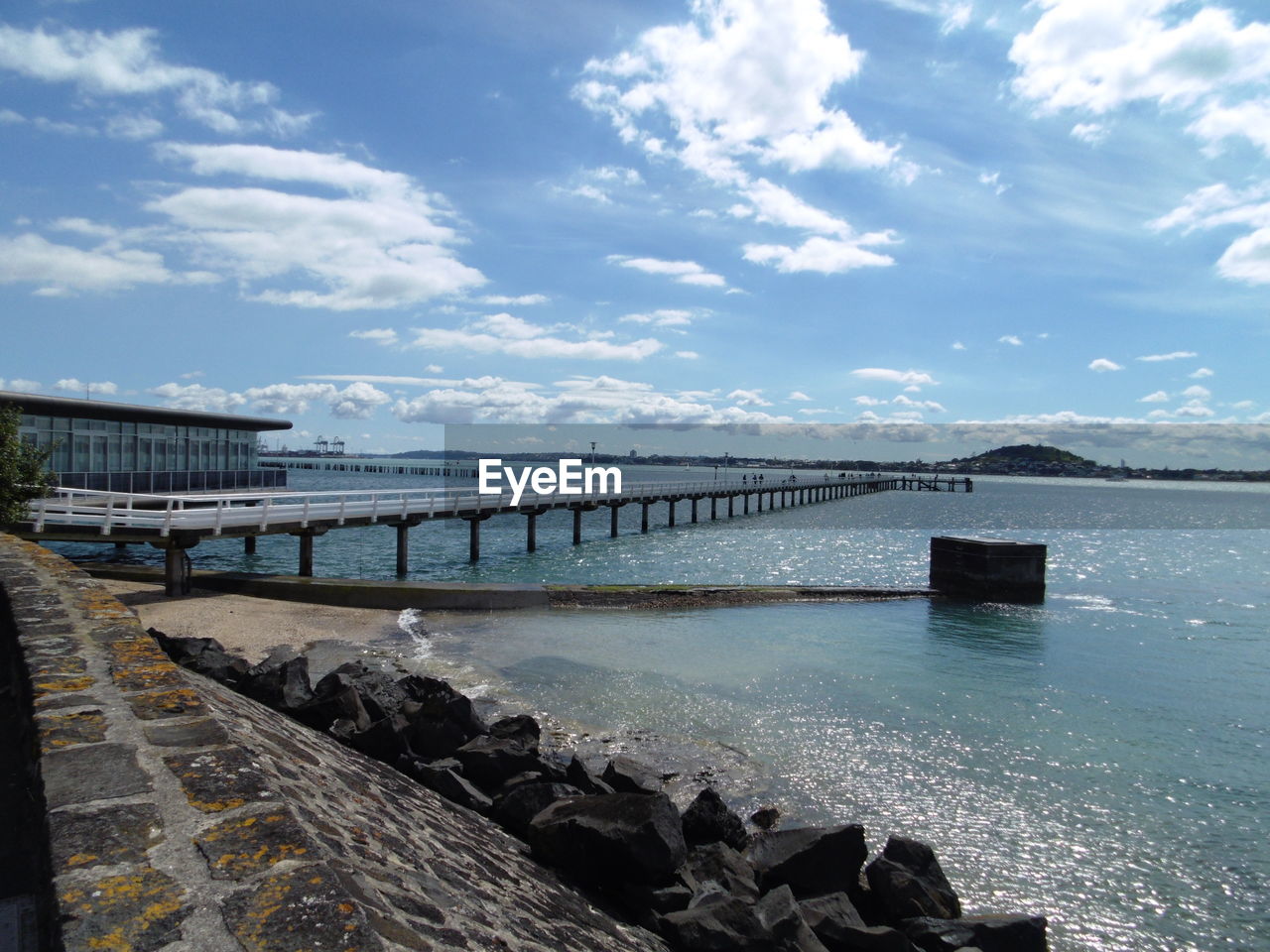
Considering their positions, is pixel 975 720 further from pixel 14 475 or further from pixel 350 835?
pixel 14 475

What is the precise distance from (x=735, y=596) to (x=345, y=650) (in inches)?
489

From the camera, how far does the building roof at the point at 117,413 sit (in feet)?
88.7

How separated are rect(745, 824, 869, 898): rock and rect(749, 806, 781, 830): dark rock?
1.56 m

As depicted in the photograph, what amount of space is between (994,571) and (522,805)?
24521 millimetres

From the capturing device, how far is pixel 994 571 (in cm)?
2730

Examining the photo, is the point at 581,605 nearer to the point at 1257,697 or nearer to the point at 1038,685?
the point at 1038,685

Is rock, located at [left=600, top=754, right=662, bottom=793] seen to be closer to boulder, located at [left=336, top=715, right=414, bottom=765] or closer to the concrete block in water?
boulder, located at [left=336, top=715, right=414, bottom=765]

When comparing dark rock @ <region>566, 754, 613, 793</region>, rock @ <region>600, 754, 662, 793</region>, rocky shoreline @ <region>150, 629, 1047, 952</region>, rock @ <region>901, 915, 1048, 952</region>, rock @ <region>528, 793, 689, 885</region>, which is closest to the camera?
rocky shoreline @ <region>150, 629, 1047, 952</region>

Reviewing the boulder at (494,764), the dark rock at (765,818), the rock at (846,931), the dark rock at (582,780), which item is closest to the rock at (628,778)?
the dark rock at (582,780)

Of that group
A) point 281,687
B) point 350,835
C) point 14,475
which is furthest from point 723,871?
point 14,475

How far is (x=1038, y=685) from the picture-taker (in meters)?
16.0

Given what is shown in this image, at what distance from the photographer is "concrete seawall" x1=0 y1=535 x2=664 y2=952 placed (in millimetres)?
2219

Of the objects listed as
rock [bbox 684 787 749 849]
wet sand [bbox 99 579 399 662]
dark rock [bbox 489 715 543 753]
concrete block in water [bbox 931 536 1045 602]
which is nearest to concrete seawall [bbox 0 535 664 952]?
rock [bbox 684 787 749 849]

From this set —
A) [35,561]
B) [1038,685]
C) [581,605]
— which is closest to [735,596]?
[581,605]
